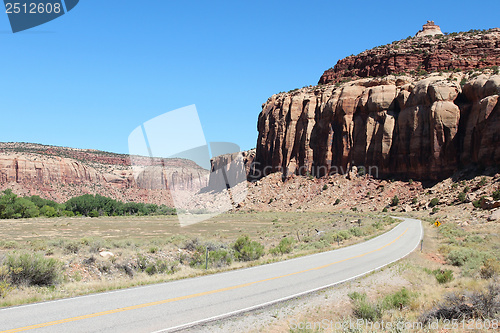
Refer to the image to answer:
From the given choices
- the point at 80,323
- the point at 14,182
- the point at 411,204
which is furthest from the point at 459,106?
the point at 14,182

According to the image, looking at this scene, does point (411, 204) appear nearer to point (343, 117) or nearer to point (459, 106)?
point (459, 106)

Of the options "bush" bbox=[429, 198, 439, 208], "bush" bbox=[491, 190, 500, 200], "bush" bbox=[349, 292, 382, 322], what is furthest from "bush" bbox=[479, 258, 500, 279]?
"bush" bbox=[429, 198, 439, 208]

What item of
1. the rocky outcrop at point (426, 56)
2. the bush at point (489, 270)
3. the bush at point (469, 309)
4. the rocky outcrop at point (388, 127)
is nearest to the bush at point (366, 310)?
the bush at point (469, 309)

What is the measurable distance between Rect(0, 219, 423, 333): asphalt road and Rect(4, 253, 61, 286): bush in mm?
3471

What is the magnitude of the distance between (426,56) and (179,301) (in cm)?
8608

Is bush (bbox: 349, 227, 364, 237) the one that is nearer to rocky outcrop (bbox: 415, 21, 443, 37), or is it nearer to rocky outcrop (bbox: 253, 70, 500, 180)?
rocky outcrop (bbox: 253, 70, 500, 180)

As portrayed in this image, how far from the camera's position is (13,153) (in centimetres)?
11925

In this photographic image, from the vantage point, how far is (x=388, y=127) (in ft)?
230

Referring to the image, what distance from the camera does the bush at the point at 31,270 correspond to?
11.7 m

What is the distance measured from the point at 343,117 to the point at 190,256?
6335 centimetres

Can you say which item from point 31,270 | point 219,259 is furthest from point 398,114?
point 31,270

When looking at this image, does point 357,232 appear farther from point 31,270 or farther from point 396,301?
point 31,270

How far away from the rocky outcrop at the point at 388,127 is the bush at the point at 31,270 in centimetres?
6042

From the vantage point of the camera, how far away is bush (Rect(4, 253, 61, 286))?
38.3 ft
